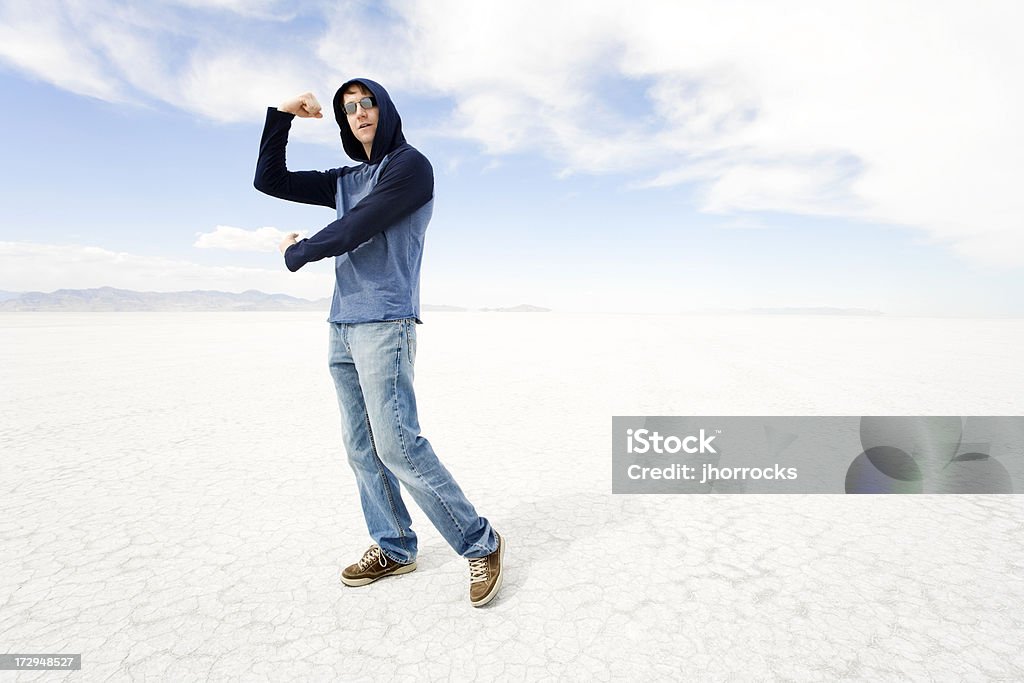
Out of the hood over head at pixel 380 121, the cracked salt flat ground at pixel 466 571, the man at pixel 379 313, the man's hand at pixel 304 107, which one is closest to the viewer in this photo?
the cracked salt flat ground at pixel 466 571

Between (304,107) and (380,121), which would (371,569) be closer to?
(380,121)

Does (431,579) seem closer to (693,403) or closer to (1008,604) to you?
(1008,604)

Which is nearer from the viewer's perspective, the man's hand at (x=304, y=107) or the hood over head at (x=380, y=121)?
the hood over head at (x=380, y=121)

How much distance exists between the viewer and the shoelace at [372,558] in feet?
7.00

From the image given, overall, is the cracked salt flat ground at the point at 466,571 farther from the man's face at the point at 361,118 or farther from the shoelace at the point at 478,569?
the man's face at the point at 361,118

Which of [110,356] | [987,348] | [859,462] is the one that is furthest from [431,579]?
[987,348]

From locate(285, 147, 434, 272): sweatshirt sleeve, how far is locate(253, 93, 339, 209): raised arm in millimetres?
462

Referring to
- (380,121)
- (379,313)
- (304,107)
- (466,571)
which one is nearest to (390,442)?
(379,313)

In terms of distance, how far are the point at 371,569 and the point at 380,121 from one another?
1.69m

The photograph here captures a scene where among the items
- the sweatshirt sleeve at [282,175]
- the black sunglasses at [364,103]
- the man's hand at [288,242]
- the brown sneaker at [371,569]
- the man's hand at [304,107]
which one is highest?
the man's hand at [304,107]

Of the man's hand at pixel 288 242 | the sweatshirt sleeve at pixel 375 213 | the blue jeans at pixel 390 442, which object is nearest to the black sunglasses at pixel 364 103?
the sweatshirt sleeve at pixel 375 213

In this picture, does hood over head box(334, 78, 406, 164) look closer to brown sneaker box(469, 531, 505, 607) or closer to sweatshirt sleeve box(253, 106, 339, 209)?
sweatshirt sleeve box(253, 106, 339, 209)

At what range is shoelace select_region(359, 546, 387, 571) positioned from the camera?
213cm

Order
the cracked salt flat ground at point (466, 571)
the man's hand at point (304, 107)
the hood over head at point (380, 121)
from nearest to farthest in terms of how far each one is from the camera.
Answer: the cracked salt flat ground at point (466, 571), the hood over head at point (380, 121), the man's hand at point (304, 107)
